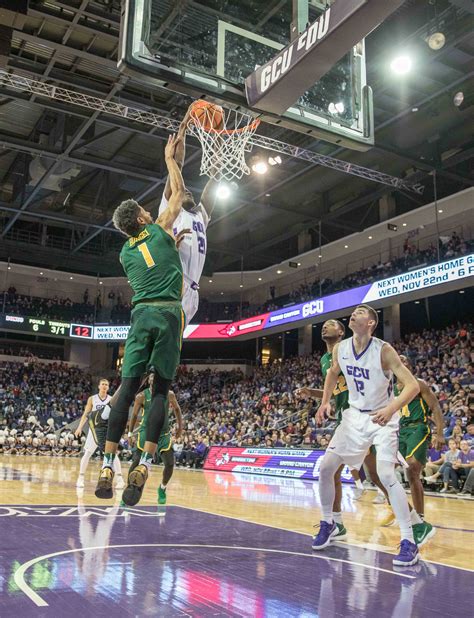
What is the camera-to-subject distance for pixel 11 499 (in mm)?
7684

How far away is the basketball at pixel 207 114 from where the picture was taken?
20.5 ft

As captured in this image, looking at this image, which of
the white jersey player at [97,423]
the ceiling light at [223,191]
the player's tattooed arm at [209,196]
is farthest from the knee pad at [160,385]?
the ceiling light at [223,191]

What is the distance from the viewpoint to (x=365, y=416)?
4855 mm

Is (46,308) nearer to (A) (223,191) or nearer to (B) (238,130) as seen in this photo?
(A) (223,191)

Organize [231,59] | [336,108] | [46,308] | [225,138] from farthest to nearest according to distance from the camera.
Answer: [46,308] < [225,138] < [336,108] < [231,59]

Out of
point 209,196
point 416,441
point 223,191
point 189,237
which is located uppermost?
point 223,191

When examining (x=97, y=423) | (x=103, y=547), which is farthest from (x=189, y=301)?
(x=97, y=423)

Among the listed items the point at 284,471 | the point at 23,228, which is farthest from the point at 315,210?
the point at 23,228

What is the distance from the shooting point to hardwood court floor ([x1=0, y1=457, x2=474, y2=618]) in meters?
3.08

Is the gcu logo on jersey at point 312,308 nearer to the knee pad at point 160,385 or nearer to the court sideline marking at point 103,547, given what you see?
the court sideline marking at point 103,547

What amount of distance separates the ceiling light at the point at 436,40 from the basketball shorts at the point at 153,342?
11326mm

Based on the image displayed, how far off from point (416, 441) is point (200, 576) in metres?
3.16

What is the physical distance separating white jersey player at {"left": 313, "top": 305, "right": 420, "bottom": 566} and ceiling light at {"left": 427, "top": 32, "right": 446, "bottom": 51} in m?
10.1

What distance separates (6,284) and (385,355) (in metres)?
33.3
